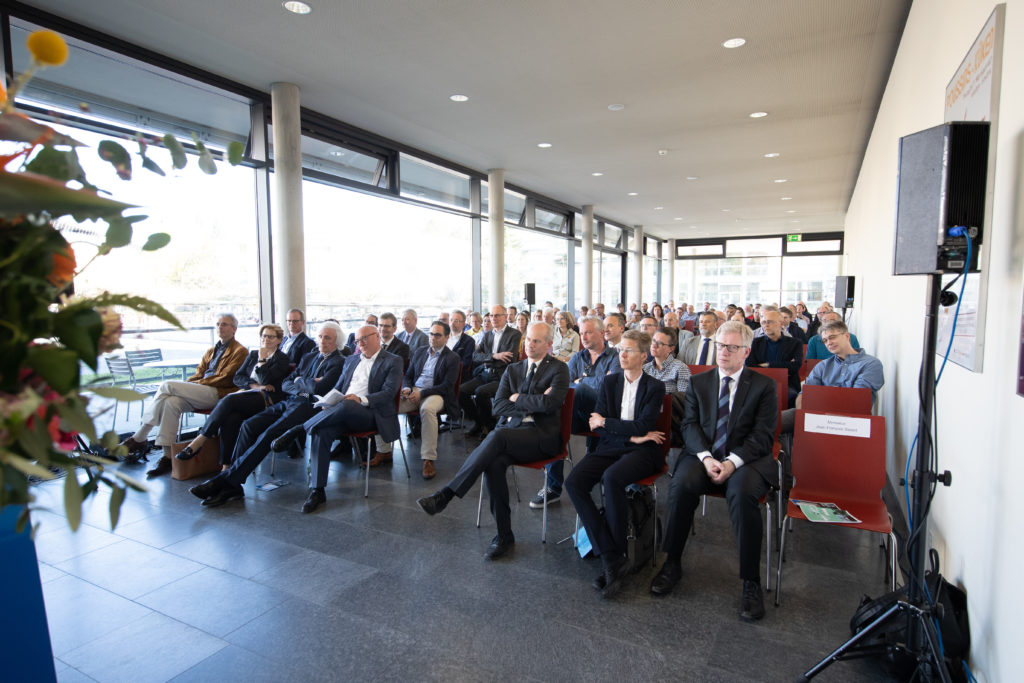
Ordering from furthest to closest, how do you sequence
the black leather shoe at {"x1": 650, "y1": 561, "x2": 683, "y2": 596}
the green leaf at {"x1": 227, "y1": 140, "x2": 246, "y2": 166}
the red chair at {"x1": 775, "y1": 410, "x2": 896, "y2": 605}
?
the red chair at {"x1": 775, "y1": 410, "x2": 896, "y2": 605} → the black leather shoe at {"x1": 650, "y1": 561, "x2": 683, "y2": 596} → the green leaf at {"x1": 227, "y1": 140, "x2": 246, "y2": 166}

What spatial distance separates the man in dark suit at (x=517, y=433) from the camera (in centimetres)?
347

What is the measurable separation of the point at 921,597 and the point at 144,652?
3219mm

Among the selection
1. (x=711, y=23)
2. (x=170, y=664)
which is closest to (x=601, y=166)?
(x=711, y=23)

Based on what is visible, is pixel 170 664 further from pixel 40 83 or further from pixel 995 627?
pixel 40 83

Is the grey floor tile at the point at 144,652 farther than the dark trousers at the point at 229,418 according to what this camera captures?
No

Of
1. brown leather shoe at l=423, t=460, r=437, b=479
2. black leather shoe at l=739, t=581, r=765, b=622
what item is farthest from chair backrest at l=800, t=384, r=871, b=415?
brown leather shoe at l=423, t=460, r=437, b=479

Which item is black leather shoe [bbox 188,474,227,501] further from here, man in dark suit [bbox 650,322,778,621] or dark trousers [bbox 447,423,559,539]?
man in dark suit [bbox 650,322,778,621]

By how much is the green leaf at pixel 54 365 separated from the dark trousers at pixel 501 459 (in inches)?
113

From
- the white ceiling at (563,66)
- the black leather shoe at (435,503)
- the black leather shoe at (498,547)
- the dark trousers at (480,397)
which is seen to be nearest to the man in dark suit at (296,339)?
the dark trousers at (480,397)

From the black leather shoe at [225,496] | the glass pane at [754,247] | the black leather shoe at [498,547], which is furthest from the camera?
the glass pane at [754,247]

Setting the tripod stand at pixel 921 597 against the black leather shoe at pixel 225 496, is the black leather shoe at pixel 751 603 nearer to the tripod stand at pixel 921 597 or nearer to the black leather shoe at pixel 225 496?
the tripod stand at pixel 921 597

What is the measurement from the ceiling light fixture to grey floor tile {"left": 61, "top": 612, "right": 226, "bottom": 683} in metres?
4.50

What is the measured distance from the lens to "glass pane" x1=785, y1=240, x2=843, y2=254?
2152cm

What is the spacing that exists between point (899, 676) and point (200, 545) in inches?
147
